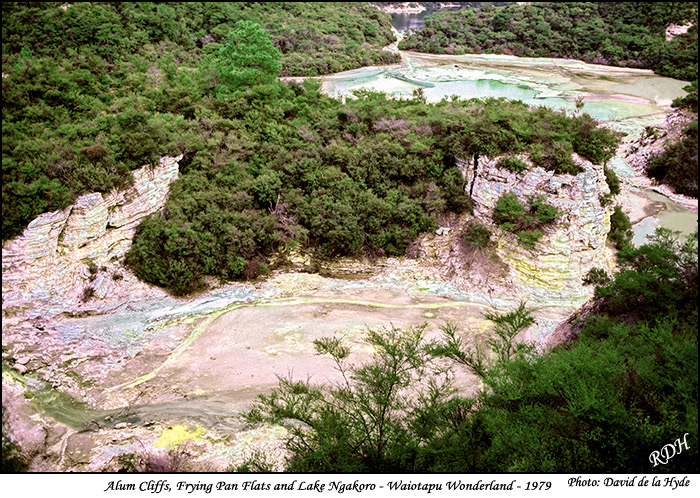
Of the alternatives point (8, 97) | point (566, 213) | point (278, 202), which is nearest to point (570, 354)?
point (566, 213)

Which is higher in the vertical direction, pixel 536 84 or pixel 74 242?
pixel 536 84

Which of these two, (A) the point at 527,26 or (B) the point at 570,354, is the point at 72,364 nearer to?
(B) the point at 570,354

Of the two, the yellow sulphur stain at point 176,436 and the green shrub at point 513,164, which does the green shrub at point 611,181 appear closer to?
the green shrub at point 513,164

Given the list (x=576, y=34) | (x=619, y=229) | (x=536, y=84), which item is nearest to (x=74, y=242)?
(x=619, y=229)

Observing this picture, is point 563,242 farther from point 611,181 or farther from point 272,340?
point 272,340

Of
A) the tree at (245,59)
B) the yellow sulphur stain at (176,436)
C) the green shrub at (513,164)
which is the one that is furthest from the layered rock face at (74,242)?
the green shrub at (513,164)
